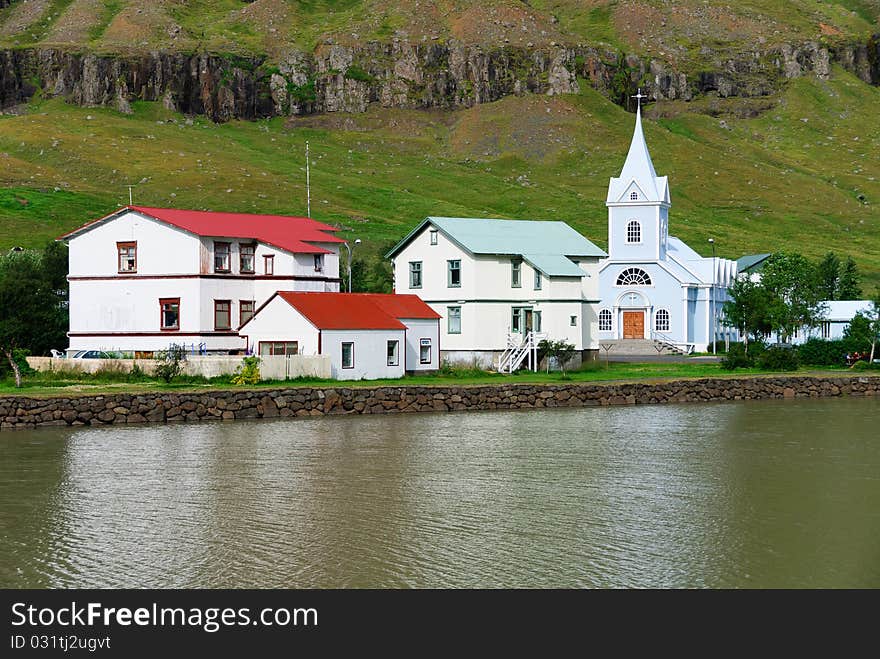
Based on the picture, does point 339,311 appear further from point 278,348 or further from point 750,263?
point 750,263

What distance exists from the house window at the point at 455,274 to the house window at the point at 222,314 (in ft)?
35.9

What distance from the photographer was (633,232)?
8712 cm

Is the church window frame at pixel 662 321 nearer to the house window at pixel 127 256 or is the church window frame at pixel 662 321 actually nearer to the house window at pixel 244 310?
the house window at pixel 244 310

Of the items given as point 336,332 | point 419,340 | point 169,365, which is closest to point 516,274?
point 419,340

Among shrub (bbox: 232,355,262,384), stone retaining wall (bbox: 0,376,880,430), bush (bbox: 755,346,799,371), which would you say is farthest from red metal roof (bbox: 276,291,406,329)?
bush (bbox: 755,346,799,371)

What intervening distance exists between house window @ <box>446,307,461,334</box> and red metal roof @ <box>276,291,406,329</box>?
593 cm

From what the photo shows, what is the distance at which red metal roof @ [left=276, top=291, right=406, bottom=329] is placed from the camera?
55.7 meters

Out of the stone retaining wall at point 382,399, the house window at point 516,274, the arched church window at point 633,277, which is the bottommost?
the stone retaining wall at point 382,399

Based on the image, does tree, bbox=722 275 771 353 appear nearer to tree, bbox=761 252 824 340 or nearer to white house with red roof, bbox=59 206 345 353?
tree, bbox=761 252 824 340

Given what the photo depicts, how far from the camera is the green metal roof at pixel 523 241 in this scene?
66000 millimetres

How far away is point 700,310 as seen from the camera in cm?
8512

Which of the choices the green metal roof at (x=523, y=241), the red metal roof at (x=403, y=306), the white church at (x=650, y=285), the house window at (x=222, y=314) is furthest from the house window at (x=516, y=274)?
the white church at (x=650, y=285)
